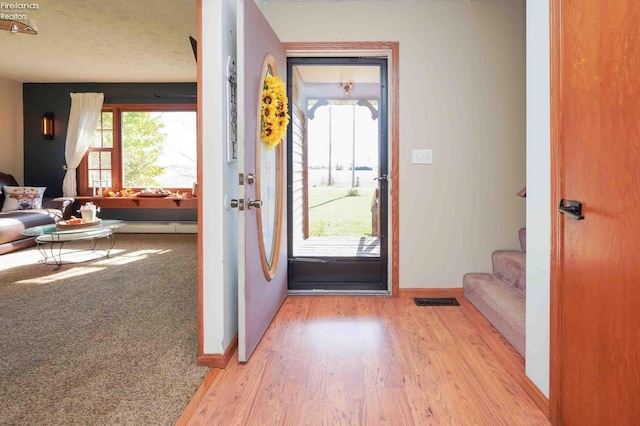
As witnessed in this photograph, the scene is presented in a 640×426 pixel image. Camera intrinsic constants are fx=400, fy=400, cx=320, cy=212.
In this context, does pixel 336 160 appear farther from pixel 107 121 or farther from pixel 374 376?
pixel 107 121

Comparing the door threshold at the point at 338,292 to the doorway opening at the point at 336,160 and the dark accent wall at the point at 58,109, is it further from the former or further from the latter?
the dark accent wall at the point at 58,109

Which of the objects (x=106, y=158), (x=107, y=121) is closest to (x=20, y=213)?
(x=106, y=158)

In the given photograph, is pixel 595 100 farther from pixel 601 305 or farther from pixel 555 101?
pixel 601 305

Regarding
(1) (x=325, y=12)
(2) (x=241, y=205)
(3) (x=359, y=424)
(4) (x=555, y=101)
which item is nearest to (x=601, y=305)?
(4) (x=555, y=101)

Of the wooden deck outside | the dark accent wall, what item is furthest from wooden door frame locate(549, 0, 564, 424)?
the dark accent wall

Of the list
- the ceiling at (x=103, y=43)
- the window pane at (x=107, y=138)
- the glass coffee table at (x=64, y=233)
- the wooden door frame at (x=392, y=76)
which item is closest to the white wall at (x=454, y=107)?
the wooden door frame at (x=392, y=76)

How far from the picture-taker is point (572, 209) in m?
1.40

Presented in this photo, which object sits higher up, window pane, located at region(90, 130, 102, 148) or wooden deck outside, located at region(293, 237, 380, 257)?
window pane, located at region(90, 130, 102, 148)

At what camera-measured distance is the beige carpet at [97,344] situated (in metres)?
1.70

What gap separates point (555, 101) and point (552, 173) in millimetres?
278

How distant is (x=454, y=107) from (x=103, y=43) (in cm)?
433

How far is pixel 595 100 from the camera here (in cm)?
128

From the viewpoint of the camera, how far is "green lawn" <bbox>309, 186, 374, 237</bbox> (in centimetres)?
512

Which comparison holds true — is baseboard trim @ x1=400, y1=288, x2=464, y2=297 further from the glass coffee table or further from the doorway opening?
the glass coffee table
